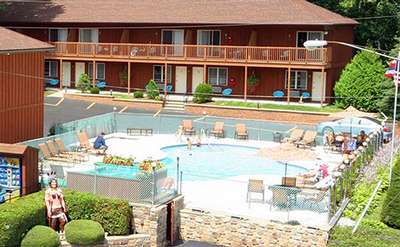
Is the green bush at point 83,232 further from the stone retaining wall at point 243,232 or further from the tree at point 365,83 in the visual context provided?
the tree at point 365,83

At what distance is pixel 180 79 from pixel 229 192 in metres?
26.6

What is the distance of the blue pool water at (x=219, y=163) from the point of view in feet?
94.5

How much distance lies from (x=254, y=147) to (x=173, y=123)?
5.12m

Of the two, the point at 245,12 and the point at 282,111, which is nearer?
the point at 282,111

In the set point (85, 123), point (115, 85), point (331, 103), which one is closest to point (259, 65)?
point (331, 103)

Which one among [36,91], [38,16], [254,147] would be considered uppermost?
[38,16]

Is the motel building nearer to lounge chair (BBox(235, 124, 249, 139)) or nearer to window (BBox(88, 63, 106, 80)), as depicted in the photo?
window (BBox(88, 63, 106, 80))

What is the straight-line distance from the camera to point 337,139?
33156 millimetres

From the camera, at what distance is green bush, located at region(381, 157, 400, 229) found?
21.9m

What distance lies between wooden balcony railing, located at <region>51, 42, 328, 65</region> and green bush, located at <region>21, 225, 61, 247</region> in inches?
970

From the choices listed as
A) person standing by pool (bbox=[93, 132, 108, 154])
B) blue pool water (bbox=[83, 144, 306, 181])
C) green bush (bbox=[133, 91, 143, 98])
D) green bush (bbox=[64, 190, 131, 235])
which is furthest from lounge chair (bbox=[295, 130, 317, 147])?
green bush (bbox=[133, 91, 143, 98])

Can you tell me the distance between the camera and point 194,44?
50406 mm

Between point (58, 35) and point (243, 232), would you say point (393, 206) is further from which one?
point (58, 35)

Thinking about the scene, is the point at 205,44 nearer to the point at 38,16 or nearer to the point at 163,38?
the point at 163,38
